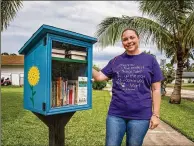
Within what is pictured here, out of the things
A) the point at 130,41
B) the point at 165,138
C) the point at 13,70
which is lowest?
the point at 165,138

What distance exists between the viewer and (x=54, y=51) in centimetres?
348

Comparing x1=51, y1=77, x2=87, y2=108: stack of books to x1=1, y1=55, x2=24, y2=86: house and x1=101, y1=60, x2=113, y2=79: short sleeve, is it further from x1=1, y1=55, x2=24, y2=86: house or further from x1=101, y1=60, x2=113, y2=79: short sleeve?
x1=1, y1=55, x2=24, y2=86: house

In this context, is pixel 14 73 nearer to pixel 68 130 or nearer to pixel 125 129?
pixel 68 130

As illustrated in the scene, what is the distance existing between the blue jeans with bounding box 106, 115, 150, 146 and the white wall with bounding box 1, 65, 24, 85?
36566mm

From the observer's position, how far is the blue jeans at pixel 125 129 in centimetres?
340

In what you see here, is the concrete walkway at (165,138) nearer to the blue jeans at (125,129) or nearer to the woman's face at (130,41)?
the blue jeans at (125,129)

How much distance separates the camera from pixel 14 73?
132 ft


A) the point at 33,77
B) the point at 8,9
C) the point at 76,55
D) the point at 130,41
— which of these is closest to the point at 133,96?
the point at 130,41

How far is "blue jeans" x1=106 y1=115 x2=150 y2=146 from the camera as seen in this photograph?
3403mm

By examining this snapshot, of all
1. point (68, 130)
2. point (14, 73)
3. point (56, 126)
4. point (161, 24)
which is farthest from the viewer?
point (14, 73)

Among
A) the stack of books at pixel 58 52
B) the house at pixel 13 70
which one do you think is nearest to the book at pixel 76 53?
the stack of books at pixel 58 52

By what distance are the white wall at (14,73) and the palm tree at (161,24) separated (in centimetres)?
2626

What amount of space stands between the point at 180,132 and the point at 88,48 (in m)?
4.89

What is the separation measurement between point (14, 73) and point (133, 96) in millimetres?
38317
